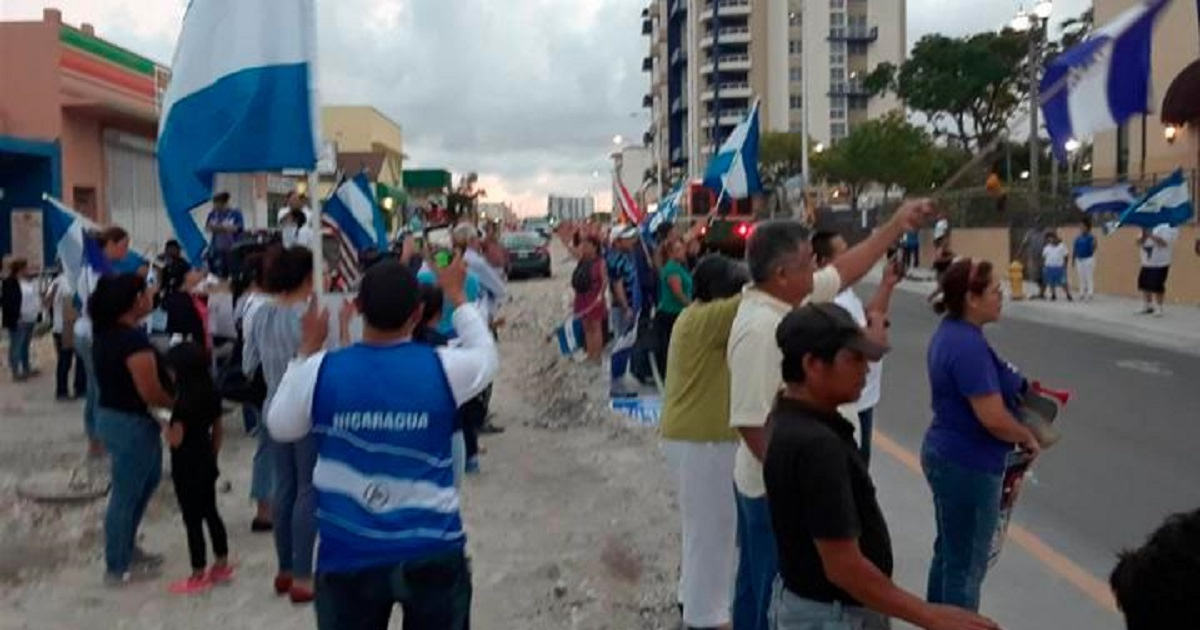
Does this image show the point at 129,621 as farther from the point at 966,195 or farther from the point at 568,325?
the point at 966,195

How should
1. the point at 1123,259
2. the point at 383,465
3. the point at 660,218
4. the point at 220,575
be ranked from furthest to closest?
1. the point at 1123,259
2. the point at 660,218
3. the point at 220,575
4. the point at 383,465

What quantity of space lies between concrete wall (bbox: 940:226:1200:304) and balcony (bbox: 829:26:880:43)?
80.0 m

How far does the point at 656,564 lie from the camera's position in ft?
24.8

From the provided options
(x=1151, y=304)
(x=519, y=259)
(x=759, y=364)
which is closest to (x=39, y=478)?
(x=759, y=364)

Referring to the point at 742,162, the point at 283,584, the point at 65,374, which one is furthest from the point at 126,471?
the point at 742,162

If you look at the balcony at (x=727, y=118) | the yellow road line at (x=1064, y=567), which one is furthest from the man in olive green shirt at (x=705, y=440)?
the balcony at (x=727, y=118)

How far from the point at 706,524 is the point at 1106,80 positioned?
3.39 meters

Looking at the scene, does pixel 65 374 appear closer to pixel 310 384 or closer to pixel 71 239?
pixel 71 239

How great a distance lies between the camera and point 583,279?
1738 centimetres

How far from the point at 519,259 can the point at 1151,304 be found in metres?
21.1

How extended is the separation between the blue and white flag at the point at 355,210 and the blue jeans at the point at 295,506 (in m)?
5.03

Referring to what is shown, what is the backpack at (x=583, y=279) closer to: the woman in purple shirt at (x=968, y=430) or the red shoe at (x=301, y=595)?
the red shoe at (x=301, y=595)

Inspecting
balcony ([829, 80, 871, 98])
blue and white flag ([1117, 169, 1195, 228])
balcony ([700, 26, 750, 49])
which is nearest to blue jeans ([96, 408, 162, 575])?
blue and white flag ([1117, 169, 1195, 228])

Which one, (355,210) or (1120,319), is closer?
(355,210)
